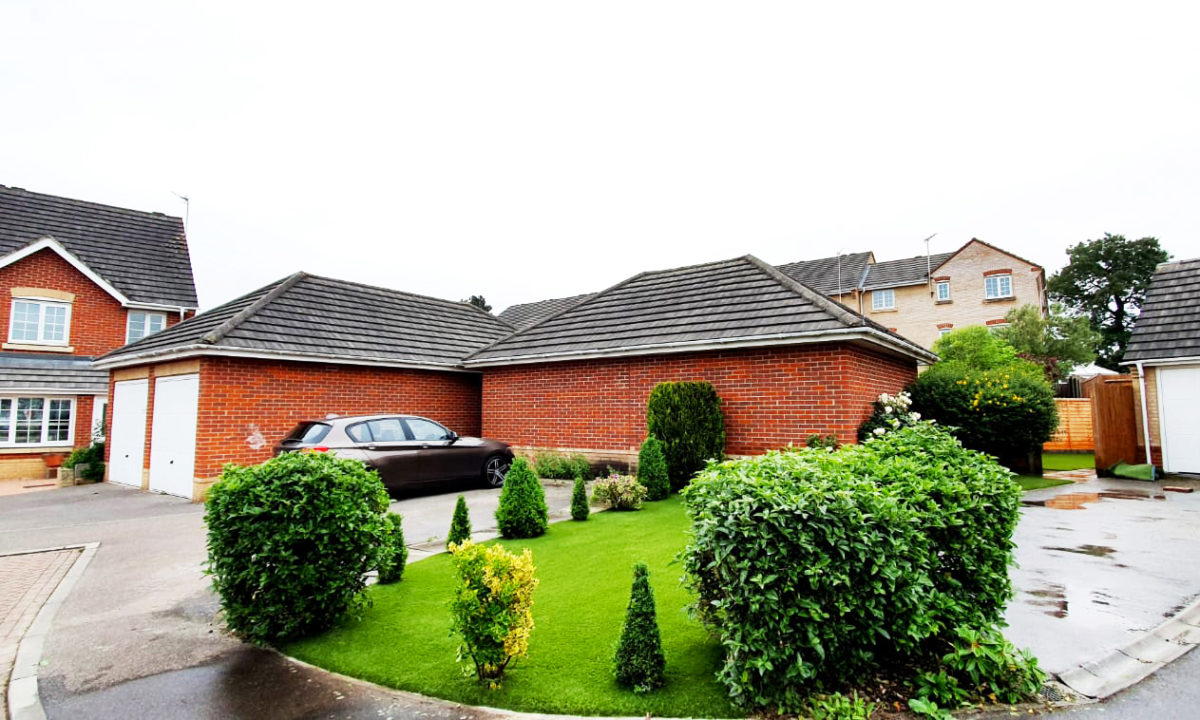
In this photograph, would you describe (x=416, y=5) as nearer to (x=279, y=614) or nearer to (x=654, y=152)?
(x=654, y=152)

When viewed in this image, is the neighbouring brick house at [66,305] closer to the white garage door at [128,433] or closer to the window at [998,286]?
the white garage door at [128,433]

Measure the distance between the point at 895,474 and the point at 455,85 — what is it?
10450 millimetres

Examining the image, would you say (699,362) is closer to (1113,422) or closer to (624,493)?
(624,493)

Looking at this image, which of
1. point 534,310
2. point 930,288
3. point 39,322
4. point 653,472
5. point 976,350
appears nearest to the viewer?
point 653,472

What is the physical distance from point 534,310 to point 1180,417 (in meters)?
24.1

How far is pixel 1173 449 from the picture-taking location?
13.6 meters

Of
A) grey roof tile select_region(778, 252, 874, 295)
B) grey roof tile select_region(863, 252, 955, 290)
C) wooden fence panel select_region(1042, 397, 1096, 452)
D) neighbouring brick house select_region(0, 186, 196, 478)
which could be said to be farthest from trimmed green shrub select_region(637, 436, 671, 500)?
grey roof tile select_region(863, 252, 955, 290)

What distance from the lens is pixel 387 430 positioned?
11.1m

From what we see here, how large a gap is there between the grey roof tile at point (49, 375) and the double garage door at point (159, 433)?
4.14 m

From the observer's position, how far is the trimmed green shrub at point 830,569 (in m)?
3.03

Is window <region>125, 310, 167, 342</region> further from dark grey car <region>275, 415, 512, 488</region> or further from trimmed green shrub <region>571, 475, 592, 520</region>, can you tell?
trimmed green shrub <region>571, 475, 592, 520</region>

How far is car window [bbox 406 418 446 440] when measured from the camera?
11.5m

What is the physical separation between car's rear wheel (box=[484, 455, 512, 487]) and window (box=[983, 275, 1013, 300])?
106ft

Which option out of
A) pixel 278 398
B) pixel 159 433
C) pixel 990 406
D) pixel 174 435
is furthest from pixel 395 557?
pixel 990 406
